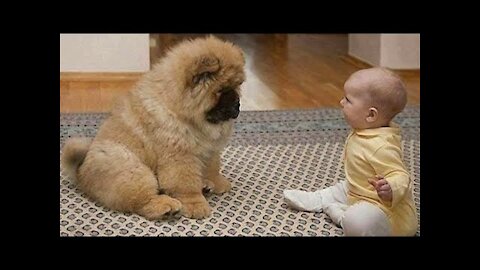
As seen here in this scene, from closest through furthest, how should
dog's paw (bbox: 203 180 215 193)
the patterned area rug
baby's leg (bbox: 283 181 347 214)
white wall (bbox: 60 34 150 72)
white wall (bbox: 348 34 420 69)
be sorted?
the patterned area rug, baby's leg (bbox: 283 181 347 214), dog's paw (bbox: 203 180 215 193), white wall (bbox: 60 34 150 72), white wall (bbox: 348 34 420 69)

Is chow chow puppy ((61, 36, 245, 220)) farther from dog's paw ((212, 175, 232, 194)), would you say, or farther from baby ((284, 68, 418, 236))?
baby ((284, 68, 418, 236))

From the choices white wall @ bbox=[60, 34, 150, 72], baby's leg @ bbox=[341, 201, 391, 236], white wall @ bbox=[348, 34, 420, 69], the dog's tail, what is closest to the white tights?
baby's leg @ bbox=[341, 201, 391, 236]

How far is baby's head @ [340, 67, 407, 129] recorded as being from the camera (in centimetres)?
140

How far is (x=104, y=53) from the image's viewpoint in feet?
9.85

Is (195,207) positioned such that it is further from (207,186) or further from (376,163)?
(376,163)

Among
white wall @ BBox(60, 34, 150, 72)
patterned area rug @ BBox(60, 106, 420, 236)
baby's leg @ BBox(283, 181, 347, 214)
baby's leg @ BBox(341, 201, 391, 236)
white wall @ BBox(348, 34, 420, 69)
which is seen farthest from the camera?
white wall @ BBox(348, 34, 420, 69)

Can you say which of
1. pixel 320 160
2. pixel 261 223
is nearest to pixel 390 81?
pixel 261 223

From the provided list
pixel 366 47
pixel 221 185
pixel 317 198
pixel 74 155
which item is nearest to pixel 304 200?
pixel 317 198

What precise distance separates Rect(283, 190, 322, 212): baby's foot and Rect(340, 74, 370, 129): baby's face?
0.75 feet

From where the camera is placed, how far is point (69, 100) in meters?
2.62

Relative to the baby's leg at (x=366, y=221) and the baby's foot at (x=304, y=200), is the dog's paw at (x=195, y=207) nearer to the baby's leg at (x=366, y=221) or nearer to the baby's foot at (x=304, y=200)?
the baby's foot at (x=304, y=200)

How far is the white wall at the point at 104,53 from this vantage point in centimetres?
296

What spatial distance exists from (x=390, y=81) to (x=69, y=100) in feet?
5.19
